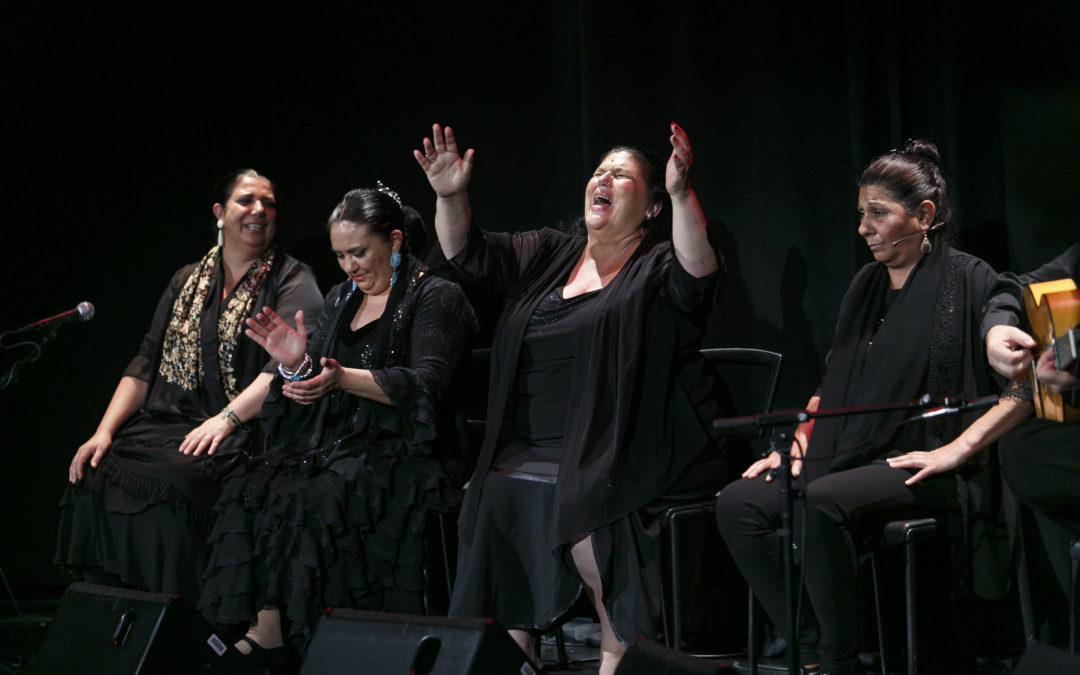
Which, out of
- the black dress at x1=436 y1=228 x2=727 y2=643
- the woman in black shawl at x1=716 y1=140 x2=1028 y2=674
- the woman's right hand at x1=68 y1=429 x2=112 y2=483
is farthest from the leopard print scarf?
the woman in black shawl at x1=716 y1=140 x2=1028 y2=674

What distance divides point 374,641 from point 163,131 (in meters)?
2.96

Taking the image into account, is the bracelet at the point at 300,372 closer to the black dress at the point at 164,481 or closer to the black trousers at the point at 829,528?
the black dress at the point at 164,481

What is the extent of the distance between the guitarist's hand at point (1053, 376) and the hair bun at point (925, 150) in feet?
2.46

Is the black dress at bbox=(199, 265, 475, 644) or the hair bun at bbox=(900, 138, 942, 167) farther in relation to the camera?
the black dress at bbox=(199, 265, 475, 644)

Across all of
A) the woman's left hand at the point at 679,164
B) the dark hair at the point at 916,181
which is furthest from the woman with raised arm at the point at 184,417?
the dark hair at the point at 916,181

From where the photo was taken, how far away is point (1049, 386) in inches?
94.6

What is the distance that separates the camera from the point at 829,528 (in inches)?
98.6

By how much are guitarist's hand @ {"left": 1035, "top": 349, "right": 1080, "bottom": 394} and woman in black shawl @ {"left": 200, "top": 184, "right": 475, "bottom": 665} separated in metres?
1.62

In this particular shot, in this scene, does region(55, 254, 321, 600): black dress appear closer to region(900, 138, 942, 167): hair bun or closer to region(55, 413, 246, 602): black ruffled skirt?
region(55, 413, 246, 602): black ruffled skirt

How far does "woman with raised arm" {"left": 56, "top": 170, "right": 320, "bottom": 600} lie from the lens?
3.47 meters

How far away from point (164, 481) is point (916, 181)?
244 centimetres

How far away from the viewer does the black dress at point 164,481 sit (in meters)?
3.46

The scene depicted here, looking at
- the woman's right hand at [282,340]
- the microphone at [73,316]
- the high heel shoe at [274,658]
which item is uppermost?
the microphone at [73,316]

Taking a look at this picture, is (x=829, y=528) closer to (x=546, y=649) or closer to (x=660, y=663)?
(x=660, y=663)
